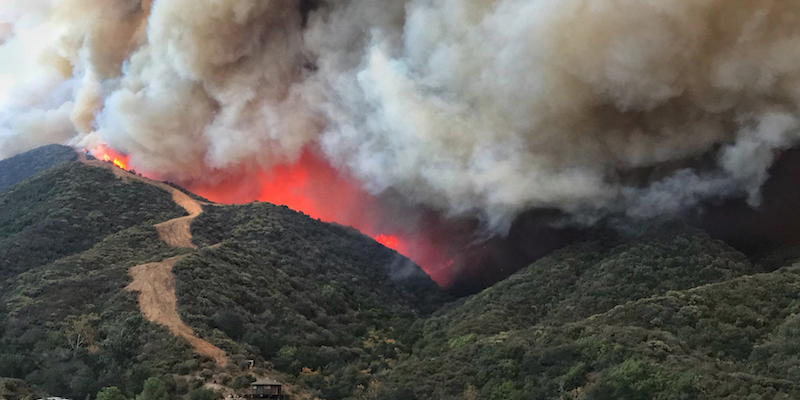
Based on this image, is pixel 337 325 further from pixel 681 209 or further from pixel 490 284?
pixel 681 209

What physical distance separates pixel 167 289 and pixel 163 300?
1470 millimetres

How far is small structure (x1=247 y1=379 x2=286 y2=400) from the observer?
36594 mm

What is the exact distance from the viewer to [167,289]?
47.2 meters

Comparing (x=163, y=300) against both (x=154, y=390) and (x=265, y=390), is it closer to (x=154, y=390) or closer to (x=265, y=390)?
(x=154, y=390)

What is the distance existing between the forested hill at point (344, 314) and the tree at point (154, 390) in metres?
0.10

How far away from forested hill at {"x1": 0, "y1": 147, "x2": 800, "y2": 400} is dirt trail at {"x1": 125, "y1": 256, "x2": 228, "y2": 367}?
0.17m

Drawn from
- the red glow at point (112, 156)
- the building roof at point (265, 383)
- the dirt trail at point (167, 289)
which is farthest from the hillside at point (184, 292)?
the red glow at point (112, 156)

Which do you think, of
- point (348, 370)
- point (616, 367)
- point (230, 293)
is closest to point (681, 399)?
point (616, 367)

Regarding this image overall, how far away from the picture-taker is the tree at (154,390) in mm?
34875

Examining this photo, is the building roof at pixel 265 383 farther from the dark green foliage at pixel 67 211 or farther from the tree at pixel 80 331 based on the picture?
the dark green foliage at pixel 67 211

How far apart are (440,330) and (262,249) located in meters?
18.5

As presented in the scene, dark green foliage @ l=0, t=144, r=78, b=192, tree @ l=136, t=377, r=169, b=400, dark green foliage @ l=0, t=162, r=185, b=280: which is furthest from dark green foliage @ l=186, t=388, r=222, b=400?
dark green foliage @ l=0, t=144, r=78, b=192

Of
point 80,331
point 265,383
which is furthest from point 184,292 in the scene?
point 265,383

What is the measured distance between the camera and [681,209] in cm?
5381
